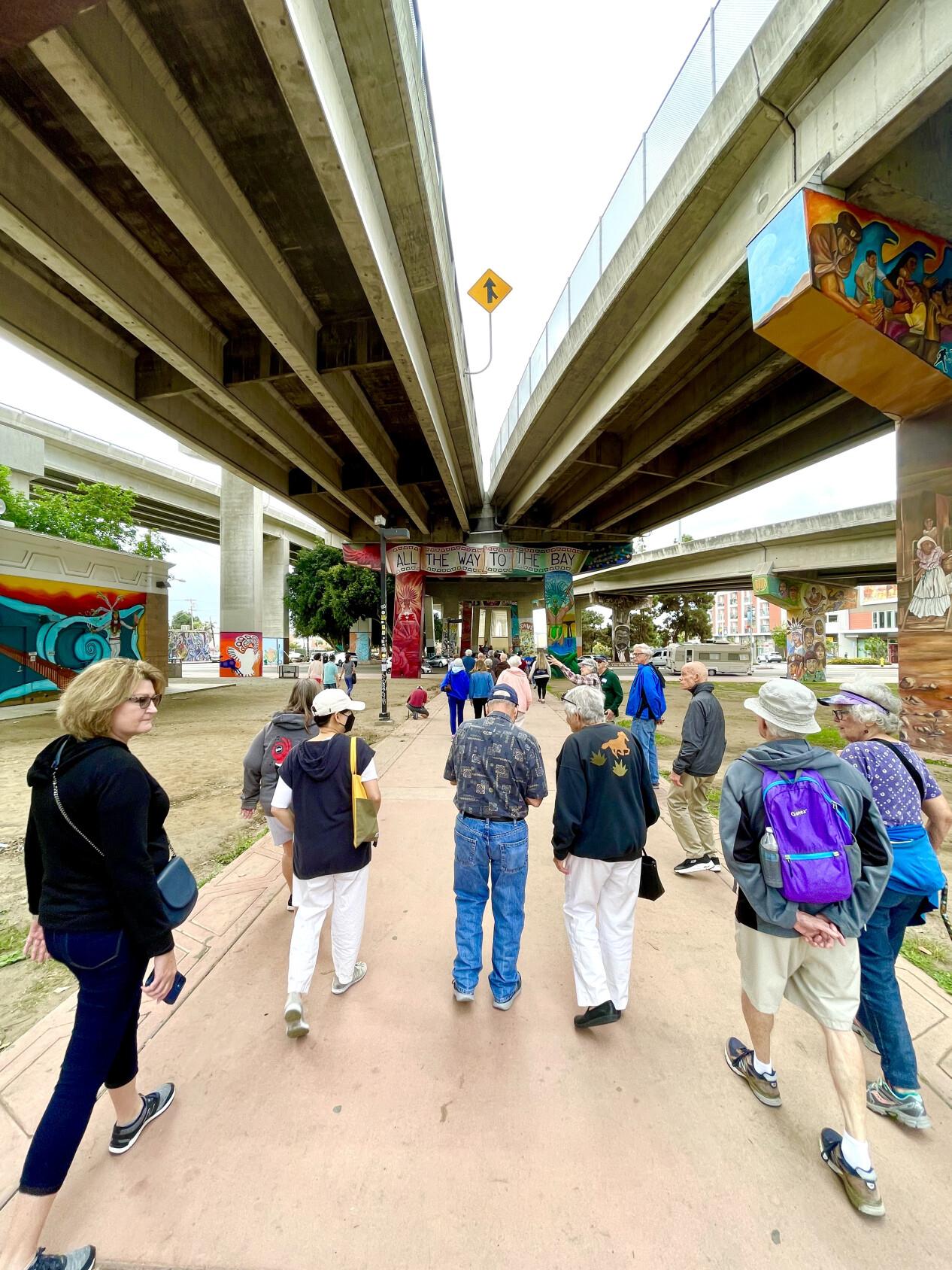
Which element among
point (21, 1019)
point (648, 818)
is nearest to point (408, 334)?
point (648, 818)

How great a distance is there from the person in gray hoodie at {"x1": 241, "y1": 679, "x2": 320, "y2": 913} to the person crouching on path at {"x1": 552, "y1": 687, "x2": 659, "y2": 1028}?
6.77 ft

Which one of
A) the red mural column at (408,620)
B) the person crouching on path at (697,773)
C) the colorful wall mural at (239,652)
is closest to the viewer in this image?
the person crouching on path at (697,773)

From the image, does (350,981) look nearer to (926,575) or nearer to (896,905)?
(896,905)

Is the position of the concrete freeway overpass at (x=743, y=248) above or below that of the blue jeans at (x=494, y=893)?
above

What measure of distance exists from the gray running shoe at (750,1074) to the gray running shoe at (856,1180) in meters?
0.28

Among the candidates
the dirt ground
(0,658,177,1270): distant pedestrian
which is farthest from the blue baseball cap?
the dirt ground

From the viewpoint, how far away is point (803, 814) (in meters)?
2.15

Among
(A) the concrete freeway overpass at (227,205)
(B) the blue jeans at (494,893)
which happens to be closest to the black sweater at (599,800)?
(B) the blue jeans at (494,893)

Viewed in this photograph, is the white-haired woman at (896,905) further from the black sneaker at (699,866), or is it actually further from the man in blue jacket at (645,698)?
the man in blue jacket at (645,698)

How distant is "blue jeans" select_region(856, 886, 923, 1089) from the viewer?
2.34 metres

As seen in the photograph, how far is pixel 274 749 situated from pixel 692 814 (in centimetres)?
381

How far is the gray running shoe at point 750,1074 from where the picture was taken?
2.38 metres

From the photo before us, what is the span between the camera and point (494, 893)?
3.02 meters

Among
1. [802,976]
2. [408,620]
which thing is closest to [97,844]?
[802,976]
